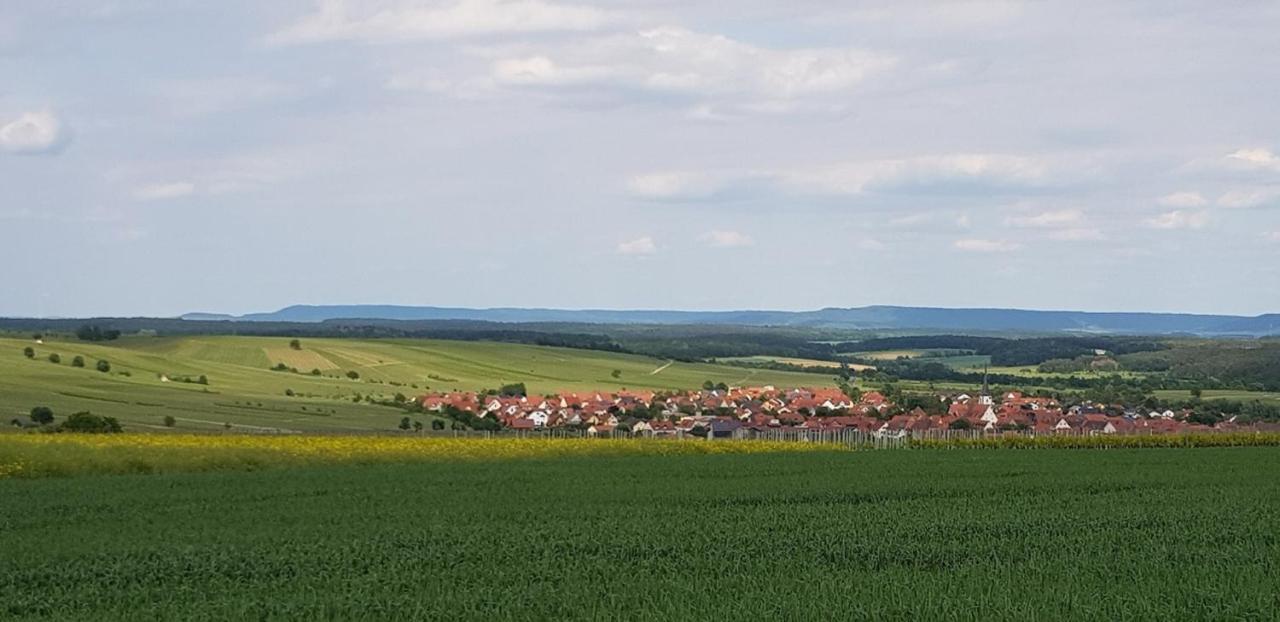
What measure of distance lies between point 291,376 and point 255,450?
68667 mm

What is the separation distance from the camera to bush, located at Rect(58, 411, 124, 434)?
201 feet

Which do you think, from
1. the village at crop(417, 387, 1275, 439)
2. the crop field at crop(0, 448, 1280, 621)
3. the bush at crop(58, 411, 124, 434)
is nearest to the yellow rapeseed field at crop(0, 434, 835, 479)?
the crop field at crop(0, 448, 1280, 621)

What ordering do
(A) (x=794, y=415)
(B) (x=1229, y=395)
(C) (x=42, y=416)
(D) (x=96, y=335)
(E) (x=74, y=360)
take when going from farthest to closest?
(D) (x=96, y=335) < (B) (x=1229, y=395) < (E) (x=74, y=360) < (A) (x=794, y=415) < (C) (x=42, y=416)

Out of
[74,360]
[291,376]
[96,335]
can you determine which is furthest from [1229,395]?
[96,335]

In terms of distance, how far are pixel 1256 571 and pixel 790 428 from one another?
6662cm

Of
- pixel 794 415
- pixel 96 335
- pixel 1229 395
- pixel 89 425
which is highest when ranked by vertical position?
pixel 96 335

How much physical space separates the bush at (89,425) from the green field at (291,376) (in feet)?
10.4

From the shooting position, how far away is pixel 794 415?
95.1 m

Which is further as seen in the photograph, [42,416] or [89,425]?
[42,416]

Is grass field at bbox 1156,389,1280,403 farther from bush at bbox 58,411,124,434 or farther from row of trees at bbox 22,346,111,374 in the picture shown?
bush at bbox 58,411,124,434

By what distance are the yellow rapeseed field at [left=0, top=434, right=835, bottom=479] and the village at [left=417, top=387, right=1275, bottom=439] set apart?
20.7 metres

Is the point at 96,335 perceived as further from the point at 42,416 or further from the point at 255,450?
the point at 255,450

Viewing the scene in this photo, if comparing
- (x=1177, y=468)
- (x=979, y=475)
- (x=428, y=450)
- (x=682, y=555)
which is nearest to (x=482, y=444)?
(x=428, y=450)

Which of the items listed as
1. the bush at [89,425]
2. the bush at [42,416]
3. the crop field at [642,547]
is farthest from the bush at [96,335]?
the crop field at [642,547]
